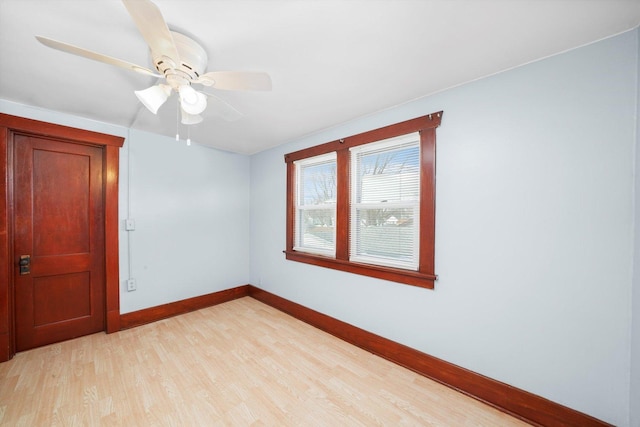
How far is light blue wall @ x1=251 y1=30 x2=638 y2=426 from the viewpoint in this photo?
1380 millimetres

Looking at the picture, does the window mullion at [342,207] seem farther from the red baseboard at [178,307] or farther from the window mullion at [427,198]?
the red baseboard at [178,307]

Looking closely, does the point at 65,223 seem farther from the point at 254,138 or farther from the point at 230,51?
the point at 230,51

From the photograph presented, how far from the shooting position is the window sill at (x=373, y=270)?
2.09m

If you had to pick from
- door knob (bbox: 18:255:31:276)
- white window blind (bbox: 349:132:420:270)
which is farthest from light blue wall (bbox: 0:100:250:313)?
white window blind (bbox: 349:132:420:270)

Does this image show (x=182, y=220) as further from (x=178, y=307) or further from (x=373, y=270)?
(x=373, y=270)

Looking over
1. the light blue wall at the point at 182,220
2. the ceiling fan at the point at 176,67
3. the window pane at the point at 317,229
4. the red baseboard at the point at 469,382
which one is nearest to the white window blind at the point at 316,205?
the window pane at the point at 317,229

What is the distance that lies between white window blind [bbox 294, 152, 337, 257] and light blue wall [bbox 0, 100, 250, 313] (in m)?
1.23

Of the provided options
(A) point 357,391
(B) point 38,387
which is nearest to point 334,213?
(A) point 357,391

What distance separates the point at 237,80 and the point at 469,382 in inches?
107

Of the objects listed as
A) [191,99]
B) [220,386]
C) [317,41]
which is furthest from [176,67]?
[220,386]

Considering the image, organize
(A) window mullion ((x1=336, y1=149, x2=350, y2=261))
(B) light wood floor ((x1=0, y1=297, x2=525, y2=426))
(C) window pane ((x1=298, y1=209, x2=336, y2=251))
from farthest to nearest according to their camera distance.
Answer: (C) window pane ((x1=298, y1=209, x2=336, y2=251)) < (A) window mullion ((x1=336, y1=149, x2=350, y2=261)) < (B) light wood floor ((x1=0, y1=297, x2=525, y2=426))

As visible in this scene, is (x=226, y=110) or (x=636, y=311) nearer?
(x=636, y=311)

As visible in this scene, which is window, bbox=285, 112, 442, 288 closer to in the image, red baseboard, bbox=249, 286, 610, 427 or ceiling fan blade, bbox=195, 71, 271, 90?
red baseboard, bbox=249, 286, 610, 427

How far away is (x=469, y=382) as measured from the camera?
6.01ft
